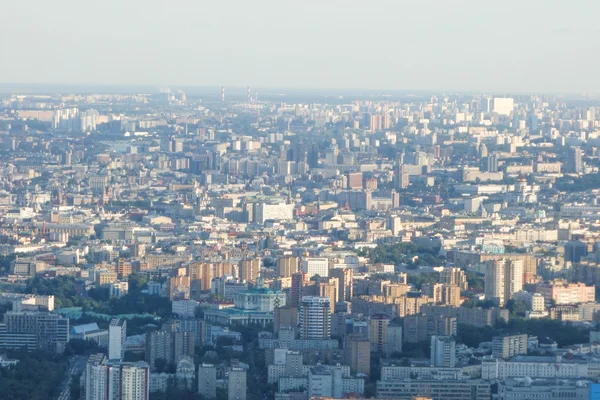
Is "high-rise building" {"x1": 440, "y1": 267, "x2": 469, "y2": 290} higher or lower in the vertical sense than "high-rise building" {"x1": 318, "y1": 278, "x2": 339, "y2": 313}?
lower

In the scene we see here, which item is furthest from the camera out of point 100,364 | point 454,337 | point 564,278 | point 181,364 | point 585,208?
point 585,208

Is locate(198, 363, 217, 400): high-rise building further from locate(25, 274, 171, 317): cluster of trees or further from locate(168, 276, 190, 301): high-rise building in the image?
locate(168, 276, 190, 301): high-rise building

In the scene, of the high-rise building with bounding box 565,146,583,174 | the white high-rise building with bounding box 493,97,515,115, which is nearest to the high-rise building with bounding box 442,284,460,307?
the high-rise building with bounding box 565,146,583,174

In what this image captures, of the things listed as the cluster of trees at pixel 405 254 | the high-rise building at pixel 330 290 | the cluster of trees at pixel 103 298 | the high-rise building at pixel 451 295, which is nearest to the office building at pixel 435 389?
the high-rise building at pixel 330 290

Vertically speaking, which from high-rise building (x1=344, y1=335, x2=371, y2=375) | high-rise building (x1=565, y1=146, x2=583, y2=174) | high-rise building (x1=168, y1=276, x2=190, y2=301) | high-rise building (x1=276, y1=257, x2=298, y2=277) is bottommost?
high-rise building (x1=565, y1=146, x2=583, y2=174)

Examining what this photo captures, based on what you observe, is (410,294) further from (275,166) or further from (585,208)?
(275,166)

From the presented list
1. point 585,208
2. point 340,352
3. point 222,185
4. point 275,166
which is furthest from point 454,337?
point 275,166

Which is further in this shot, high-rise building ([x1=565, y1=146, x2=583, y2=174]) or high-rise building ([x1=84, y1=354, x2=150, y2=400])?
high-rise building ([x1=565, y1=146, x2=583, y2=174])
